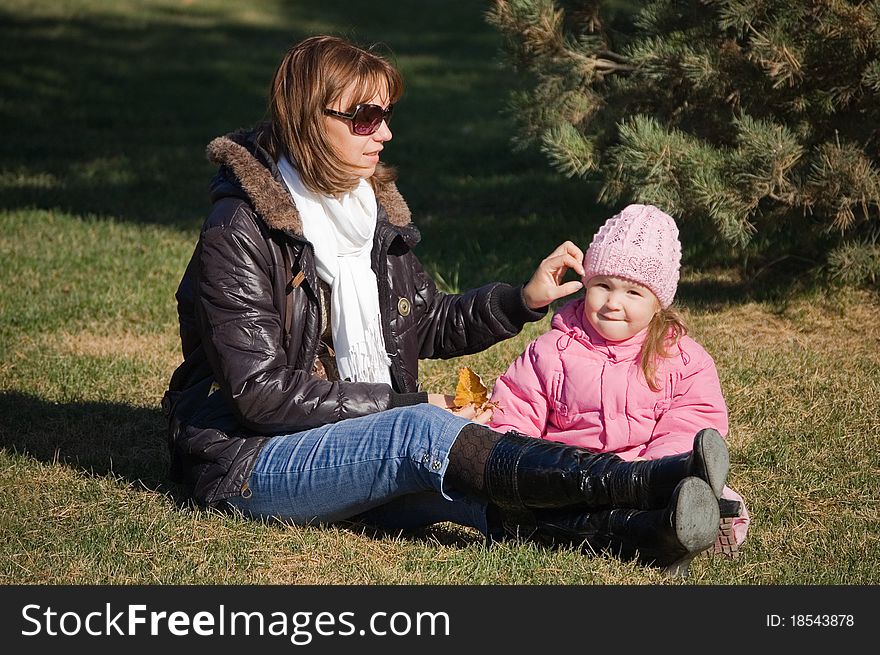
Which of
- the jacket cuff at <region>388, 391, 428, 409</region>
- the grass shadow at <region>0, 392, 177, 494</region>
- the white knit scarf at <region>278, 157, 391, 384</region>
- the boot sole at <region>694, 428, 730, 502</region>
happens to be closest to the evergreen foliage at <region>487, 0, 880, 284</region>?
the white knit scarf at <region>278, 157, 391, 384</region>

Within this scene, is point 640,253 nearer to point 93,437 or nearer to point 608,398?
point 608,398

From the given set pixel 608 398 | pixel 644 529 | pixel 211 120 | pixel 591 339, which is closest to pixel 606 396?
pixel 608 398

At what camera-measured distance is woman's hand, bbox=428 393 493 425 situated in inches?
150

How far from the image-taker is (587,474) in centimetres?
341

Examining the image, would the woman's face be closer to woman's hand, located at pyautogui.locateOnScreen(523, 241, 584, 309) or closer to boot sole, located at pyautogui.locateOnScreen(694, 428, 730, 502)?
woman's hand, located at pyautogui.locateOnScreen(523, 241, 584, 309)

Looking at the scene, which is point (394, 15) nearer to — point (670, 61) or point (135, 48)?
point (135, 48)

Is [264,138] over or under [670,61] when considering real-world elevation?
under

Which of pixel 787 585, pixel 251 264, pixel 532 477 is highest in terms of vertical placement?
pixel 251 264

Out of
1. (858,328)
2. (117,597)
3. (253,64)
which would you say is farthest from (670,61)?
(253,64)

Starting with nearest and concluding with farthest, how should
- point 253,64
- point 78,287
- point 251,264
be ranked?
point 251,264 → point 78,287 → point 253,64

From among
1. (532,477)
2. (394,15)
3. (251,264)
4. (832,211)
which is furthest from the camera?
(394,15)

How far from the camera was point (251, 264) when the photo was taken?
145 inches

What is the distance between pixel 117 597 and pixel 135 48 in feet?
45.2

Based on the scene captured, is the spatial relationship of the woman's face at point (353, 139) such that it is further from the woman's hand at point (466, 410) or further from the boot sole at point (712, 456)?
the boot sole at point (712, 456)
